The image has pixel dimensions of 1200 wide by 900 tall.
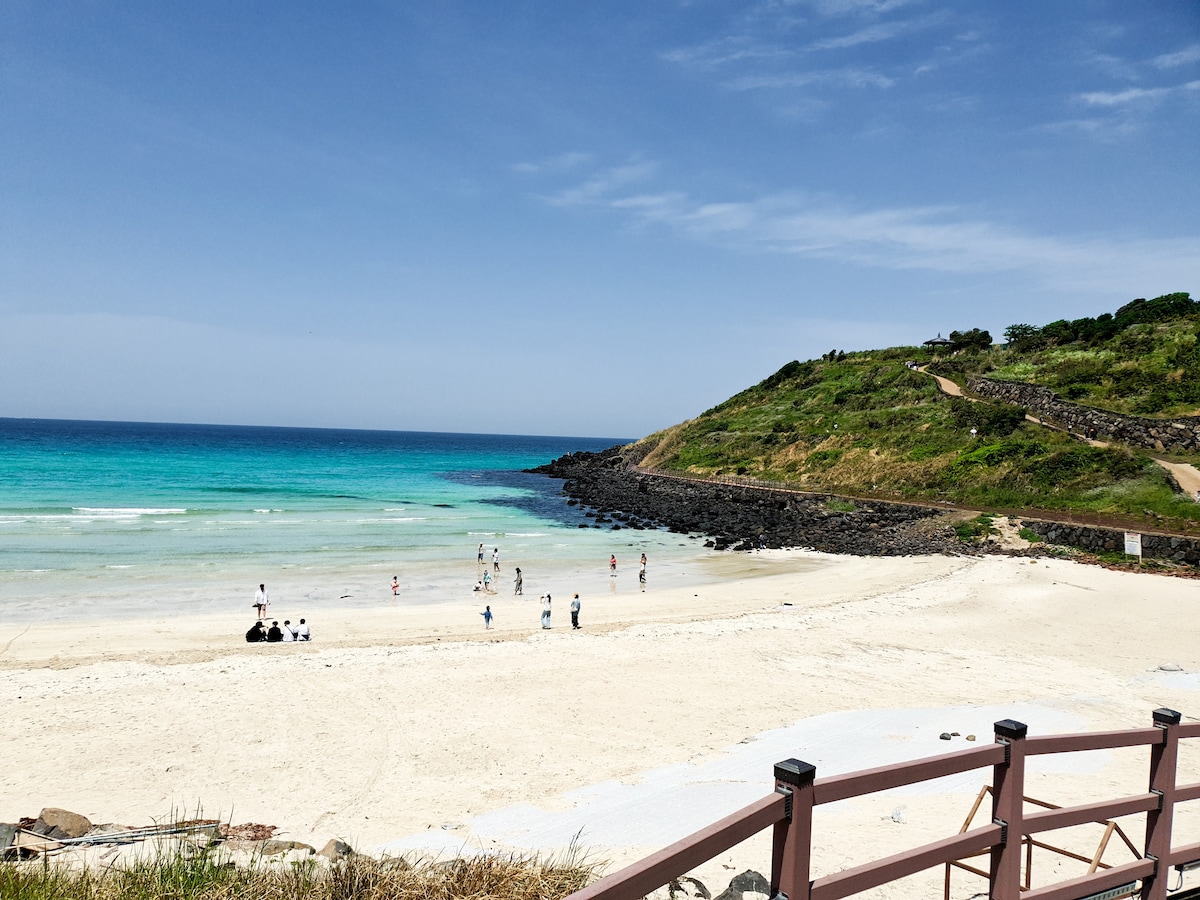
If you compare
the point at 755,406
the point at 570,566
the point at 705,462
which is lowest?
the point at 570,566

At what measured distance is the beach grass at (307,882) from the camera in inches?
201

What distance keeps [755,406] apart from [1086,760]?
79617 mm

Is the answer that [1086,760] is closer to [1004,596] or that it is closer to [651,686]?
[651,686]

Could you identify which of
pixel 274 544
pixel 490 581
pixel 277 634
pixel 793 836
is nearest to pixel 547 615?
pixel 277 634

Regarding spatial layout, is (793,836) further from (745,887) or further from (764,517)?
(764,517)

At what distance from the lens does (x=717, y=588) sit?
101ft

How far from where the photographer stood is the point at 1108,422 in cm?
4553

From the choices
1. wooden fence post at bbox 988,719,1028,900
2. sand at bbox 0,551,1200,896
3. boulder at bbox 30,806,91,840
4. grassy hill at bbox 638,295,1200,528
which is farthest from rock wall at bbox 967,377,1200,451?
boulder at bbox 30,806,91,840

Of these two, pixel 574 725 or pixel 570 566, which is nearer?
pixel 574 725

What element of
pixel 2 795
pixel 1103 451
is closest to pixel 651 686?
pixel 2 795

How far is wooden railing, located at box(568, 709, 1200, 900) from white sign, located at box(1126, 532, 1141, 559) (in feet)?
106

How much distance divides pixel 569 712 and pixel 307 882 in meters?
9.05

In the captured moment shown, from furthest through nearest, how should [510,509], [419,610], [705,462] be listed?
[705,462], [510,509], [419,610]

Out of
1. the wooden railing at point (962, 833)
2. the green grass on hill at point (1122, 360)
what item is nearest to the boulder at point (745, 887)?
the wooden railing at point (962, 833)
